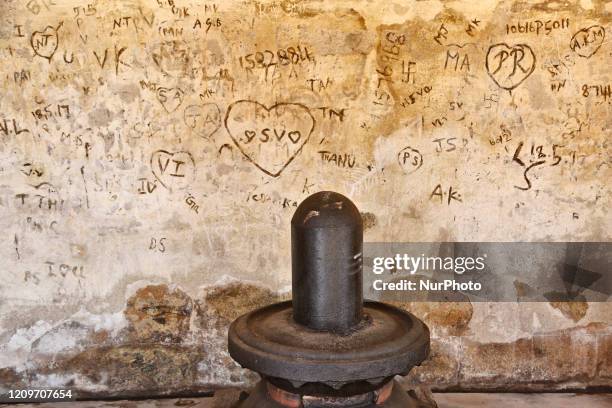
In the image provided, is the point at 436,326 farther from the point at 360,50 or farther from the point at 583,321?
the point at 360,50

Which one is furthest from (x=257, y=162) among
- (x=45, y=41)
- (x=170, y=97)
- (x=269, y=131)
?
(x=45, y=41)

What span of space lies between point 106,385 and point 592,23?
4.55 meters

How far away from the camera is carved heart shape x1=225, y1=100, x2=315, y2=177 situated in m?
4.43

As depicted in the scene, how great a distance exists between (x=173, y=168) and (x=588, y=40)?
3.20 meters

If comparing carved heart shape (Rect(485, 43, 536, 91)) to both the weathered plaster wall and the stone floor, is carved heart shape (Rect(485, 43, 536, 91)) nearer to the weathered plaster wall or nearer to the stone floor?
the weathered plaster wall

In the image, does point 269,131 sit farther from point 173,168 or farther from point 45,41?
point 45,41

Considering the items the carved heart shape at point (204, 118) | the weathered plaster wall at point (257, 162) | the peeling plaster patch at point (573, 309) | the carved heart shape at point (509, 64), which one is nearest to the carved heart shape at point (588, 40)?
the weathered plaster wall at point (257, 162)

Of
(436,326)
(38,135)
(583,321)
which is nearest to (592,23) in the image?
(583,321)

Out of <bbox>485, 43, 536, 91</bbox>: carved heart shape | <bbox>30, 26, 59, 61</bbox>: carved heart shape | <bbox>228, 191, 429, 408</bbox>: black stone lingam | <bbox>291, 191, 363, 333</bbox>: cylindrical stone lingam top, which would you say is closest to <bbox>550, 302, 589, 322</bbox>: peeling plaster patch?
<bbox>485, 43, 536, 91</bbox>: carved heart shape

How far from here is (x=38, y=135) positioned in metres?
4.40

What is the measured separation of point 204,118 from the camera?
4422 mm

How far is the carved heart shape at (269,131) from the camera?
174 inches

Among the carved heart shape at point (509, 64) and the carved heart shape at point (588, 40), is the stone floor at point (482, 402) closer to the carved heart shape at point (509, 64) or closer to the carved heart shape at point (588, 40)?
the carved heart shape at point (509, 64)

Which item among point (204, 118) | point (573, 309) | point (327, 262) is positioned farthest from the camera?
point (573, 309)
